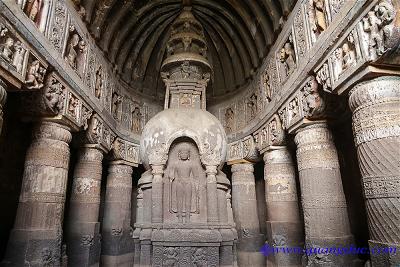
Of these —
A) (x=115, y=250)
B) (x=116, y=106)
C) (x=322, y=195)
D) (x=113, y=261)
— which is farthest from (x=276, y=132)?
(x=113, y=261)

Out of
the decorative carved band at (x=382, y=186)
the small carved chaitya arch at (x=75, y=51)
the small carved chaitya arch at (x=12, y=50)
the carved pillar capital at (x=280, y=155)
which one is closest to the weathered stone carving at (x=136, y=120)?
the small carved chaitya arch at (x=75, y=51)

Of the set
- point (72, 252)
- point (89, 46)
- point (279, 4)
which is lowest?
point (72, 252)

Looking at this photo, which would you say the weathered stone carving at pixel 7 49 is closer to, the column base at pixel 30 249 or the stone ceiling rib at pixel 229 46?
the column base at pixel 30 249

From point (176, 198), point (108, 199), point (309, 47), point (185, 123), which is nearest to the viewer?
point (309, 47)

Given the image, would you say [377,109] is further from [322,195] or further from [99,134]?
[99,134]

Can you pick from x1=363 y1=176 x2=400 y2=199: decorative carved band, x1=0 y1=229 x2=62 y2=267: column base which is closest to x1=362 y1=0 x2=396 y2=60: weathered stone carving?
x1=363 y1=176 x2=400 y2=199: decorative carved band

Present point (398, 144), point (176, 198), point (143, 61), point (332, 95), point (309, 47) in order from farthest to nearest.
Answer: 1. point (143, 61)
2. point (176, 198)
3. point (309, 47)
4. point (332, 95)
5. point (398, 144)

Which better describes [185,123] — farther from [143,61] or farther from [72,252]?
[143,61]

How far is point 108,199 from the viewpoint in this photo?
1025cm

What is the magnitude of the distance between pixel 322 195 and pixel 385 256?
205cm

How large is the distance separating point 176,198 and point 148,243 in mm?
1235

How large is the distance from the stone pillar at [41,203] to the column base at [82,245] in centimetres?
168

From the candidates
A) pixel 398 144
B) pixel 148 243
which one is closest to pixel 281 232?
pixel 148 243

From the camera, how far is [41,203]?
5711mm
